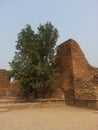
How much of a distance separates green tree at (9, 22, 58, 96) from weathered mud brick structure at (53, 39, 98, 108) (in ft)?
2.75

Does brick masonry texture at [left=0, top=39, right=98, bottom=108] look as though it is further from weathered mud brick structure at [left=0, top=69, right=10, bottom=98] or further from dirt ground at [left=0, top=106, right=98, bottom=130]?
weathered mud brick structure at [left=0, top=69, right=10, bottom=98]

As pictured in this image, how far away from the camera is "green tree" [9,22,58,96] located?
41.0 ft

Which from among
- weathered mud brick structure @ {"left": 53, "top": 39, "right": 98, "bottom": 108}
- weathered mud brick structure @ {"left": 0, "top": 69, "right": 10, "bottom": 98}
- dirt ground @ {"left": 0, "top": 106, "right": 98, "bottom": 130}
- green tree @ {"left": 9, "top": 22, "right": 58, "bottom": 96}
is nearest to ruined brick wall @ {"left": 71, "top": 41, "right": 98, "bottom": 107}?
weathered mud brick structure @ {"left": 53, "top": 39, "right": 98, "bottom": 108}

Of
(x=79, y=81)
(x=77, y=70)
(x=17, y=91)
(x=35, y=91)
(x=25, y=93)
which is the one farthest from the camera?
(x=17, y=91)

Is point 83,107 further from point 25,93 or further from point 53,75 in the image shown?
point 25,93

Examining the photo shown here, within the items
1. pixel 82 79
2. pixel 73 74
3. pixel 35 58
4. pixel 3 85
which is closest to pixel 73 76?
pixel 73 74

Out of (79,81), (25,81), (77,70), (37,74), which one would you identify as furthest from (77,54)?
(25,81)

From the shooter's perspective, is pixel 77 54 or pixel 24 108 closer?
pixel 24 108

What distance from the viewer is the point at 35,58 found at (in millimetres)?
13008

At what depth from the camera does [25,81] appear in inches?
490

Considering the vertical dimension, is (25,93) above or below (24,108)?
above

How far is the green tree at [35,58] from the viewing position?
1249 cm

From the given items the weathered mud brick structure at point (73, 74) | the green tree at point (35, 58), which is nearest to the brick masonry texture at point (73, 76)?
the weathered mud brick structure at point (73, 74)

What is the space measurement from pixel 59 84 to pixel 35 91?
186 centimetres
